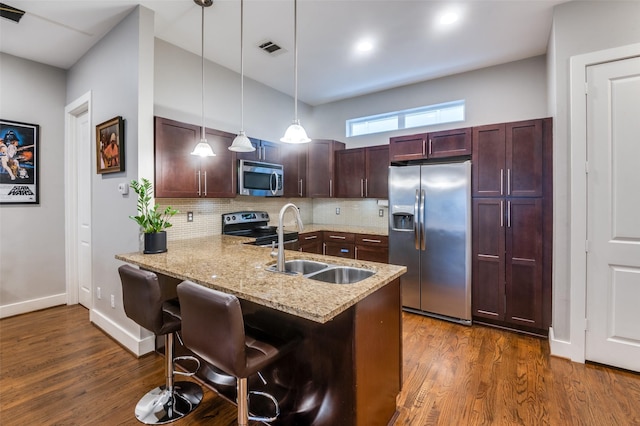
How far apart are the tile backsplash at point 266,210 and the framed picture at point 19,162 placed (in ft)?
5.89

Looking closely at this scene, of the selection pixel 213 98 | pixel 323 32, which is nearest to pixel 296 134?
pixel 323 32

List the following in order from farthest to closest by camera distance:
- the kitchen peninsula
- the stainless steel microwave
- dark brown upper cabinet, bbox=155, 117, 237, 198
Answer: the stainless steel microwave, dark brown upper cabinet, bbox=155, 117, 237, 198, the kitchen peninsula

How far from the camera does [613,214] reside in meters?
2.30

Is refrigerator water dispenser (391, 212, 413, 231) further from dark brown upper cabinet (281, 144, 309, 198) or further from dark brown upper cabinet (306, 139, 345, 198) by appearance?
dark brown upper cabinet (281, 144, 309, 198)

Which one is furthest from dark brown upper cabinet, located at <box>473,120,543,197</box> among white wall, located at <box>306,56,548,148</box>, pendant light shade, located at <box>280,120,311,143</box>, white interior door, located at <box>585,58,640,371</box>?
pendant light shade, located at <box>280,120,311,143</box>

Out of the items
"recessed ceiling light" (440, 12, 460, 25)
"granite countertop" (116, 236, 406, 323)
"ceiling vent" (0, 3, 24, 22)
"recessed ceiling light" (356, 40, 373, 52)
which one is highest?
"recessed ceiling light" (356, 40, 373, 52)

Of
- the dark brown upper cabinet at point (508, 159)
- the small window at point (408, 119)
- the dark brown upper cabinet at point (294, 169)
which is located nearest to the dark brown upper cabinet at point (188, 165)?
the dark brown upper cabinet at point (294, 169)

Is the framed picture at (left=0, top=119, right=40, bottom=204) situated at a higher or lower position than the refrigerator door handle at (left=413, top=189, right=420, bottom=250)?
higher

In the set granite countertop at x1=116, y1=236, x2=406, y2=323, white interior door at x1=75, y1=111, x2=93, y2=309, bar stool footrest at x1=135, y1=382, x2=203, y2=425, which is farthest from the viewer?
white interior door at x1=75, y1=111, x2=93, y2=309

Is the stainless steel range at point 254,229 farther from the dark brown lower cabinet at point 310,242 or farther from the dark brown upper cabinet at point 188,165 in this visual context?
the dark brown upper cabinet at point 188,165

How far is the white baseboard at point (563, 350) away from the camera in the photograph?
2.44 meters

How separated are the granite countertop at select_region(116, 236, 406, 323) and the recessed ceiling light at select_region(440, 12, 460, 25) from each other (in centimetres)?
231

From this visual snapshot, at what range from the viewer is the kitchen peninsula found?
136cm

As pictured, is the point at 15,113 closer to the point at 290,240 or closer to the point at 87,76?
the point at 87,76
